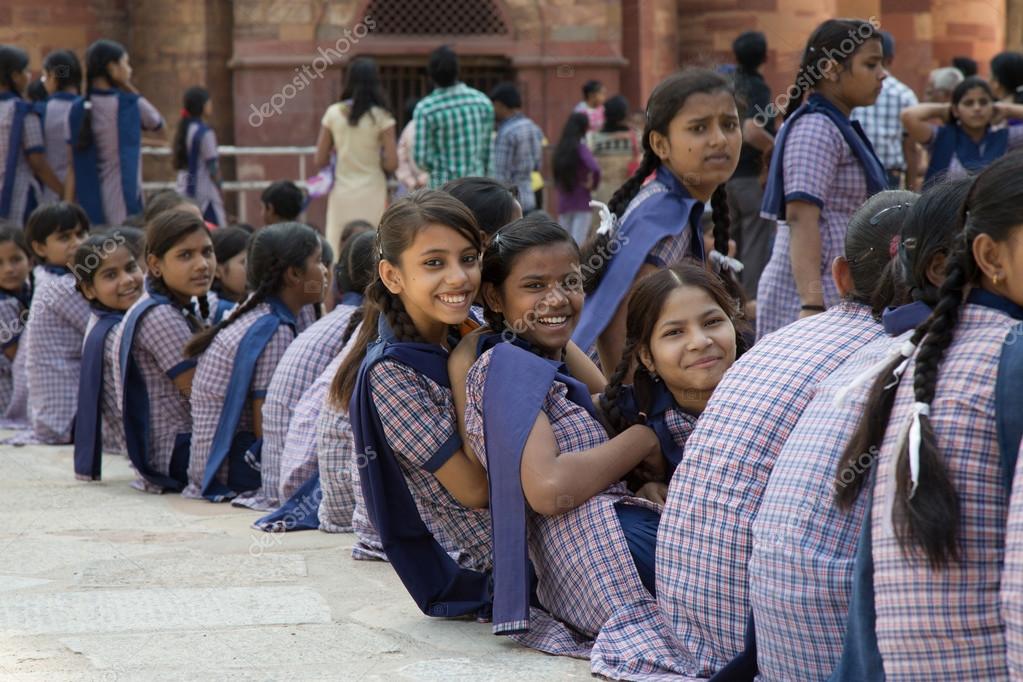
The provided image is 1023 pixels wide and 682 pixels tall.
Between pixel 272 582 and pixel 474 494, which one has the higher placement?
pixel 474 494

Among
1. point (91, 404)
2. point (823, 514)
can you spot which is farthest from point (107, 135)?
point (823, 514)

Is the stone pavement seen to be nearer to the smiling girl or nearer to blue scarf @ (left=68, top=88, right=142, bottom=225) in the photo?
the smiling girl

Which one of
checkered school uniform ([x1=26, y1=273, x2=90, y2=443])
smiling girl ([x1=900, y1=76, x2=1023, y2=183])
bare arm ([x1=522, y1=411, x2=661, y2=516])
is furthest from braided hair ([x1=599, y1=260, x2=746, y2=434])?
smiling girl ([x1=900, y1=76, x2=1023, y2=183])

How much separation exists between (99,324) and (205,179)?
16.4ft

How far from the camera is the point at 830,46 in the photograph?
578 centimetres

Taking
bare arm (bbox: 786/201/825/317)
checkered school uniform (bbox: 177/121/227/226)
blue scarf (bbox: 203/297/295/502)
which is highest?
checkered school uniform (bbox: 177/121/227/226)

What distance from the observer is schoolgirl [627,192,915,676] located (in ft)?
11.4

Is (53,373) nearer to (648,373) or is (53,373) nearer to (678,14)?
(648,373)

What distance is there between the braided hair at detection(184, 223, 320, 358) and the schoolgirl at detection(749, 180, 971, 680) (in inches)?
134

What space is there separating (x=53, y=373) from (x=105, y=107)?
3510 mm

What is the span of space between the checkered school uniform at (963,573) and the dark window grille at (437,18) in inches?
532

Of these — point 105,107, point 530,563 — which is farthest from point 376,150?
point 530,563

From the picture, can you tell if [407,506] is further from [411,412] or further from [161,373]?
[161,373]

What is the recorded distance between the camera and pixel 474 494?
13.6 feet
